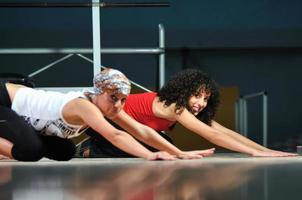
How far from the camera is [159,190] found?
3.56 feet

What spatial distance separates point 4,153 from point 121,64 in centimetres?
244

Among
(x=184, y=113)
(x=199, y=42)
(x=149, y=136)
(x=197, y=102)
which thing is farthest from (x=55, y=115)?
(x=199, y=42)

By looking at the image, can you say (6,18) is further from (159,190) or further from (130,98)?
(159,190)

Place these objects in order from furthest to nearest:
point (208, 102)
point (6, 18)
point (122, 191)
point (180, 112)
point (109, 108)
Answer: point (6, 18) → point (208, 102) → point (180, 112) → point (109, 108) → point (122, 191)

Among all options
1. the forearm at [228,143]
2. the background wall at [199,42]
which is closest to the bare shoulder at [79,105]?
the forearm at [228,143]

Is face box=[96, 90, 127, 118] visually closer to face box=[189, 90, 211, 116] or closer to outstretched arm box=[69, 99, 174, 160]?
outstretched arm box=[69, 99, 174, 160]

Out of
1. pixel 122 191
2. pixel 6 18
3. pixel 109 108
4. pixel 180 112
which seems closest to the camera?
pixel 122 191

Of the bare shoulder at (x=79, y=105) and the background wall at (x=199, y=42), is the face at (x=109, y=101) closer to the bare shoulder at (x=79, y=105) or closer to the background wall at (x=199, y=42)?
the bare shoulder at (x=79, y=105)

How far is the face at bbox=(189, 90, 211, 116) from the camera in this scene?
2.28m

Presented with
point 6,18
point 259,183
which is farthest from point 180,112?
point 6,18

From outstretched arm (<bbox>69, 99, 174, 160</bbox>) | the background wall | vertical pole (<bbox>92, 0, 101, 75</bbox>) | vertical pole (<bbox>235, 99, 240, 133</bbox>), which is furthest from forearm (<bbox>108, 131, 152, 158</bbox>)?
the background wall

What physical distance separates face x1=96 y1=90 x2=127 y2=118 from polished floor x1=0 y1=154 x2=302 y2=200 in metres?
0.17

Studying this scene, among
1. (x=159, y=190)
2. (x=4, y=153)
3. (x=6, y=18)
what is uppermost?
(x=6, y=18)

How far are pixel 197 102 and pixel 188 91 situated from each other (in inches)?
2.4
